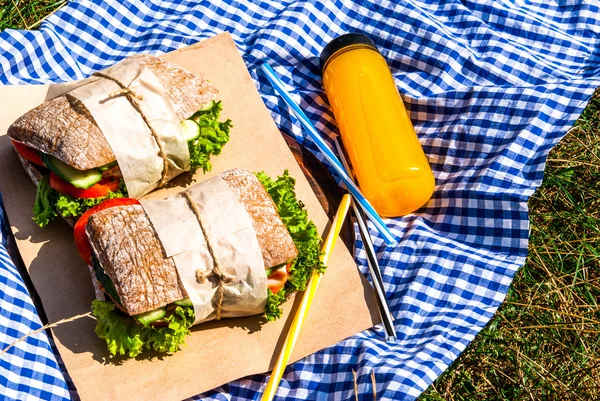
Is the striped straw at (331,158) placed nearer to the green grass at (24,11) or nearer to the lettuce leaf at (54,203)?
the lettuce leaf at (54,203)

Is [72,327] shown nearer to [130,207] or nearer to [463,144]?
[130,207]

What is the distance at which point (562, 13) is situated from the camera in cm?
473

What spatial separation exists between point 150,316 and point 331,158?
140 cm

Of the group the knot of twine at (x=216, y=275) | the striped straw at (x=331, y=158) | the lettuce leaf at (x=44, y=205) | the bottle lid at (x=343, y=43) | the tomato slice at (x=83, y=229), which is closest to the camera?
the knot of twine at (x=216, y=275)

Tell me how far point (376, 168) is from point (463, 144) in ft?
2.09

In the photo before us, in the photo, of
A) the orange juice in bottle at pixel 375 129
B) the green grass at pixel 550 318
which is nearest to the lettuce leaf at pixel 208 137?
the orange juice in bottle at pixel 375 129

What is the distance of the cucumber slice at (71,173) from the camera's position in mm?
3459

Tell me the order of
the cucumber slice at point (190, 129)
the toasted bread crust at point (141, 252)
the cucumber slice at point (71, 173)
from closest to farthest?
the toasted bread crust at point (141, 252)
the cucumber slice at point (71, 173)
the cucumber slice at point (190, 129)

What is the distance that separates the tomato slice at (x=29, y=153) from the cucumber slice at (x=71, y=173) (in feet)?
0.32

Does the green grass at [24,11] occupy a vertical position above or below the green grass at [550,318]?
above

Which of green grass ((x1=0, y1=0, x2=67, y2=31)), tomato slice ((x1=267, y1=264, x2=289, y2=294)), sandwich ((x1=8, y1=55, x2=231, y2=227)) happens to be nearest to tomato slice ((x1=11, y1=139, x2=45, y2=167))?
sandwich ((x1=8, y1=55, x2=231, y2=227))

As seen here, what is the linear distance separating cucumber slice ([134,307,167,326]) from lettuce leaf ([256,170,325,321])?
502 mm

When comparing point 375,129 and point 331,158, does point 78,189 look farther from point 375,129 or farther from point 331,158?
point 375,129

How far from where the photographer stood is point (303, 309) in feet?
11.5
